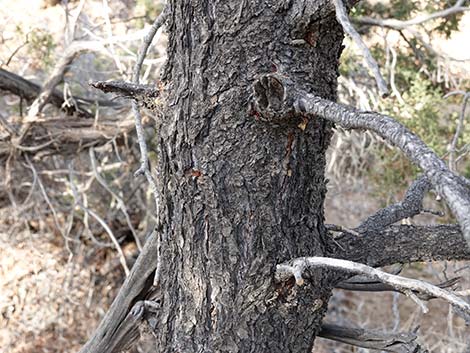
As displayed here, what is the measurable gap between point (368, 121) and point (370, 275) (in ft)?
0.94

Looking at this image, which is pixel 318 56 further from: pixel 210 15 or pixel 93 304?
pixel 93 304

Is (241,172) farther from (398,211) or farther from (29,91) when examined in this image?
(29,91)

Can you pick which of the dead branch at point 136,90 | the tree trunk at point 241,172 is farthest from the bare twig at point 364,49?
the dead branch at point 136,90

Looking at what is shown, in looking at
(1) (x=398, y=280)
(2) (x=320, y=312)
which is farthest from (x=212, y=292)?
(1) (x=398, y=280)

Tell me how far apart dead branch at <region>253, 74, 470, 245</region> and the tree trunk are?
6 centimetres

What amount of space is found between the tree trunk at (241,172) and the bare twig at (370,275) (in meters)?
0.06

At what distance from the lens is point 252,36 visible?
4.40 ft

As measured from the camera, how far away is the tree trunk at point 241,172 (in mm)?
1351

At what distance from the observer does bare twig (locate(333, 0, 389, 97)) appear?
0.90m

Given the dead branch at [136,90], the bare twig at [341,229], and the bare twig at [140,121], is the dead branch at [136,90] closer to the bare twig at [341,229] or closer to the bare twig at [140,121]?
the bare twig at [140,121]

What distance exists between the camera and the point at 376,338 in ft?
5.41

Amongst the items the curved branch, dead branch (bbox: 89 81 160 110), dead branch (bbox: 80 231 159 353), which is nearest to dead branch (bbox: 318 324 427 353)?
the curved branch

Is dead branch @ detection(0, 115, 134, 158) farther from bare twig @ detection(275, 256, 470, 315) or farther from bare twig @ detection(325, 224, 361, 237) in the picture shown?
bare twig @ detection(275, 256, 470, 315)

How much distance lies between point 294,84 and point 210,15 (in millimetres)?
220
